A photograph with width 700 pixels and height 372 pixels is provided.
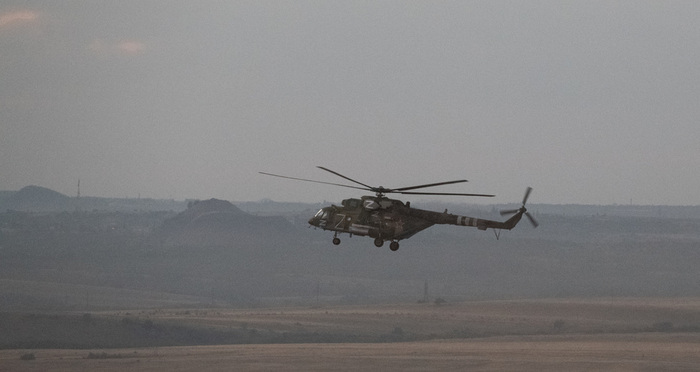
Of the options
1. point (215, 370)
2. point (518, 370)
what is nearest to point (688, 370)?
point (518, 370)

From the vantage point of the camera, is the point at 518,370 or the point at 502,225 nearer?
the point at 502,225

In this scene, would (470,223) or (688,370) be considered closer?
(470,223)

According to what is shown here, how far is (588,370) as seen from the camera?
196 meters

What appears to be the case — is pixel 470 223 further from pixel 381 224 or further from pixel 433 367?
pixel 433 367

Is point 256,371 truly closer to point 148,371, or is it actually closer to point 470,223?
point 148,371

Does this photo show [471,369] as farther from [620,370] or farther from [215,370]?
[215,370]

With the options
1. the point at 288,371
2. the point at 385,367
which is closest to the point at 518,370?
the point at 385,367

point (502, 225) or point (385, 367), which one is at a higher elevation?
point (502, 225)

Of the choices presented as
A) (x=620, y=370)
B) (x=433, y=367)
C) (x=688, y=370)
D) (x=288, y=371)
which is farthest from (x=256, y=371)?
(x=688, y=370)

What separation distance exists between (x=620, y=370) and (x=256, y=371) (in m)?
63.5

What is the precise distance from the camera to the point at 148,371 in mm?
193000

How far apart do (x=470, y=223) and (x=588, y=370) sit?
447 ft

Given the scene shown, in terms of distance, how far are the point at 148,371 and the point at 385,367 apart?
4160 cm

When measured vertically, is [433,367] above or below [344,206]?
below
